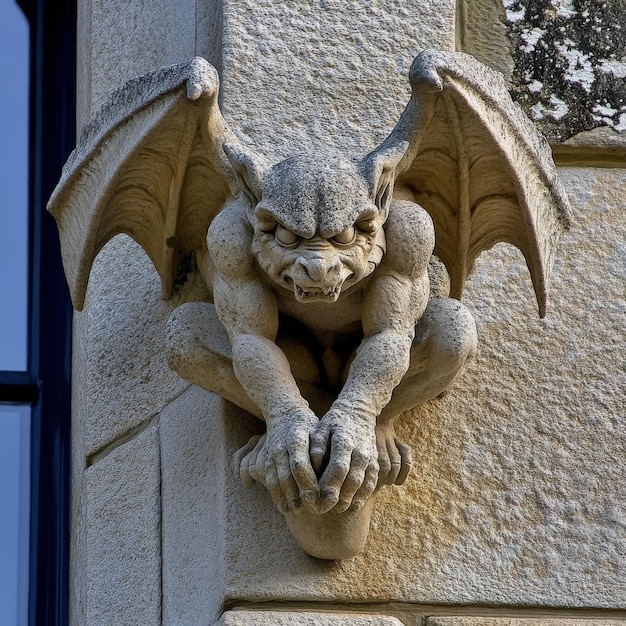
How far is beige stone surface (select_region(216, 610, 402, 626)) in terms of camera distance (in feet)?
8.87

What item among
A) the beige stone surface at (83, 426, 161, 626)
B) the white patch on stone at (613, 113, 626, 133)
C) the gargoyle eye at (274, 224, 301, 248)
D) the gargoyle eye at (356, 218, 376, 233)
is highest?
the white patch on stone at (613, 113, 626, 133)

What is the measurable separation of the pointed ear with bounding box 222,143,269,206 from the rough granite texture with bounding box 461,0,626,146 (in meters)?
0.73

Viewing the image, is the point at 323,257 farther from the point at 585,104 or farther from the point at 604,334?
the point at 585,104

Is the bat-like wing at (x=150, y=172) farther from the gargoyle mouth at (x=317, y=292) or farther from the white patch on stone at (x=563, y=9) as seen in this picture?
the white patch on stone at (x=563, y=9)

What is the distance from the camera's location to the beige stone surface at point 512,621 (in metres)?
2.82

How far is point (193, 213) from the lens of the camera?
9.72 ft

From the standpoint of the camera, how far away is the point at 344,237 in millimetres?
2607

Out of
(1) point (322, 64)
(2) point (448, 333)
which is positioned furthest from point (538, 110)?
(2) point (448, 333)

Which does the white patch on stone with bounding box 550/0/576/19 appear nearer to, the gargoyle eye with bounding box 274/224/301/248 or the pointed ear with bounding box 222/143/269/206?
the pointed ear with bounding box 222/143/269/206

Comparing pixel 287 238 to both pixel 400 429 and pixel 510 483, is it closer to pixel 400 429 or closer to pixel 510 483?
pixel 400 429

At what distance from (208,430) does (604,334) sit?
0.68m

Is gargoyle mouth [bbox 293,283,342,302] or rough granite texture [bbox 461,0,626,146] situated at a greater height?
rough granite texture [bbox 461,0,626,146]

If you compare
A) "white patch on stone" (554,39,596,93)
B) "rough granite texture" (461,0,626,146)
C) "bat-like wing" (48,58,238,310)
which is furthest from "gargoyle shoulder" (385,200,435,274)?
"white patch on stone" (554,39,596,93)

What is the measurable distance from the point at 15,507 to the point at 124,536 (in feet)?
1.60
